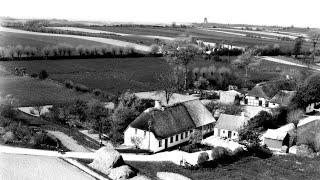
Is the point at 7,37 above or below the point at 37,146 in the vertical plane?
above

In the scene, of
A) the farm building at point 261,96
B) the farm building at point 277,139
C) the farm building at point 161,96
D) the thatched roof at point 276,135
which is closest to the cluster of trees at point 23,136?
the farm building at point 277,139

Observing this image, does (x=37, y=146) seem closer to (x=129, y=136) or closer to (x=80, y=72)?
(x=129, y=136)

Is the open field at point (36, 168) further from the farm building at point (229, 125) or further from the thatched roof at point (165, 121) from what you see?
the farm building at point (229, 125)

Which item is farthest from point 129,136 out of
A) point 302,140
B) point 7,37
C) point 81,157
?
point 7,37

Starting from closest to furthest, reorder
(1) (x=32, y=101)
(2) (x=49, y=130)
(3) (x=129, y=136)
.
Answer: (3) (x=129, y=136)
(2) (x=49, y=130)
(1) (x=32, y=101)

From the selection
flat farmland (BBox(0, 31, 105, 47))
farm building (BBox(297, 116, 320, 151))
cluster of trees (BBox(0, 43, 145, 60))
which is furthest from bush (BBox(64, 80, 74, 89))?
farm building (BBox(297, 116, 320, 151))

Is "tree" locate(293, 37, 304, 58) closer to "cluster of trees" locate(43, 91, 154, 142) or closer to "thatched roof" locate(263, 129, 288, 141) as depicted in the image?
"cluster of trees" locate(43, 91, 154, 142)

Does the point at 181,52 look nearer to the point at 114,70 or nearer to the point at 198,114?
the point at 114,70
